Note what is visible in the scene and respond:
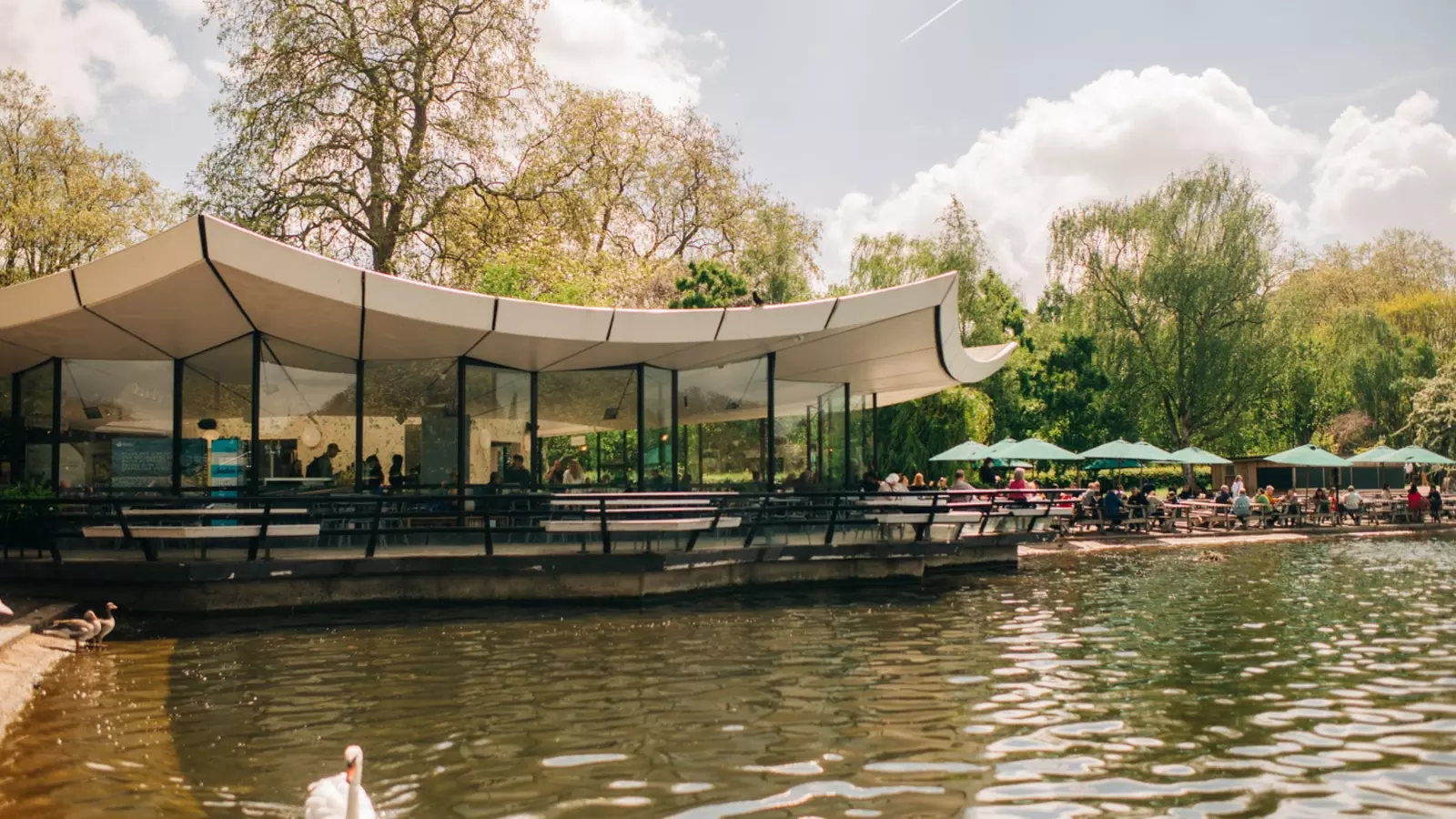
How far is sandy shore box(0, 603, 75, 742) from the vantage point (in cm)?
934

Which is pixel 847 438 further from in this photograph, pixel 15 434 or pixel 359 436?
pixel 15 434

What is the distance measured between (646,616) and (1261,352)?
3290 cm

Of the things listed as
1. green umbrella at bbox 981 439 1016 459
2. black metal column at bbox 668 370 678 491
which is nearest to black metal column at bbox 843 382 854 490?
black metal column at bbox 668 370 678 491

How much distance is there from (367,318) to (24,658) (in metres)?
6.34

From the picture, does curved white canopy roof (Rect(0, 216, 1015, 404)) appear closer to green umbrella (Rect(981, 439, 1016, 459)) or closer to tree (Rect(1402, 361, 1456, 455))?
green umbrella (Rect(981, 439, 1016, 459))

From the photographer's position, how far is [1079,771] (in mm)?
7586

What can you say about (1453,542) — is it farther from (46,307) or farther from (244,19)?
(244,19)

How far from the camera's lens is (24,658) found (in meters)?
11.0

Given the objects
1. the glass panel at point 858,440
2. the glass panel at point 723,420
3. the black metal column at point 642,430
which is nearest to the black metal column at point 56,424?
the black metal column at point 642,430

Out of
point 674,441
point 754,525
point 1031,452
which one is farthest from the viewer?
point 1031,452

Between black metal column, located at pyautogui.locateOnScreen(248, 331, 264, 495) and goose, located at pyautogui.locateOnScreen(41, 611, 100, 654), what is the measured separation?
17.5 feet

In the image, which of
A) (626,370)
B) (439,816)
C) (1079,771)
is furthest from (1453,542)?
(439,816)

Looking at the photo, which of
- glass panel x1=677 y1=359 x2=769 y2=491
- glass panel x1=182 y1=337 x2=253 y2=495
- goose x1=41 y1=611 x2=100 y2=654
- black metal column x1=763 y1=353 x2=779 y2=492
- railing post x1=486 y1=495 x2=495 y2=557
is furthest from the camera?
black metal column x1=763 y1=353 x2=779 y2=492

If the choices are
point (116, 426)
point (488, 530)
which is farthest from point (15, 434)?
point (488, 530)
